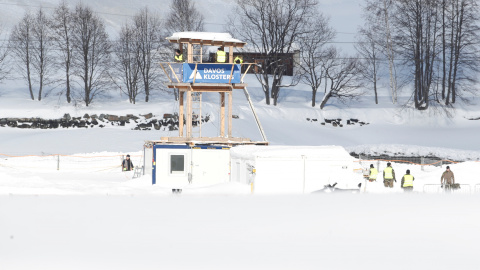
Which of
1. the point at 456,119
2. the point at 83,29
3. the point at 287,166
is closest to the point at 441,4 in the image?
the point at 456,119

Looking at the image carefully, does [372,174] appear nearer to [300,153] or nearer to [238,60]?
[300,153]

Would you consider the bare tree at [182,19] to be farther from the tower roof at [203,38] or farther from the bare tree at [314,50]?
the tower roof at [203,38]

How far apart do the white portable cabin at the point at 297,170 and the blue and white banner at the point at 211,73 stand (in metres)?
6.77

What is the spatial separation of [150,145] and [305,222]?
15.0 m

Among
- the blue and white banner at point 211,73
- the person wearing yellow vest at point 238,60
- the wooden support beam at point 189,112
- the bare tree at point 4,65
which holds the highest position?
the bare tree at point 4,65

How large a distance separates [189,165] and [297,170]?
675 cm

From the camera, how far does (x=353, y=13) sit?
4648 inches

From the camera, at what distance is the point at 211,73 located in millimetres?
27359

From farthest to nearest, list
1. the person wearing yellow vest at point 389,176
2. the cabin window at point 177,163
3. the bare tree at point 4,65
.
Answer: the bare tree at point 4,65
the cabin window at point 177,163
the person wearing yellow vest at point 389,176

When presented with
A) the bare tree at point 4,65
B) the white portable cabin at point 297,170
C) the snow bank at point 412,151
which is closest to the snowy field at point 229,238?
the white portable cabin at point 297,170

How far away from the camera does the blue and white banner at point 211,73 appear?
27297mm

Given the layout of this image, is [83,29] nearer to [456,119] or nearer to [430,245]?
[456,119]

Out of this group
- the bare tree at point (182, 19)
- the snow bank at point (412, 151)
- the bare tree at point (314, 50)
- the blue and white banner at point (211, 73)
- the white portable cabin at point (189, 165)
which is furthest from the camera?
the bare tree at point (182, 19)

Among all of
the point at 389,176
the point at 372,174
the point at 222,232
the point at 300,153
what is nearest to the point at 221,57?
the point at 372,174
